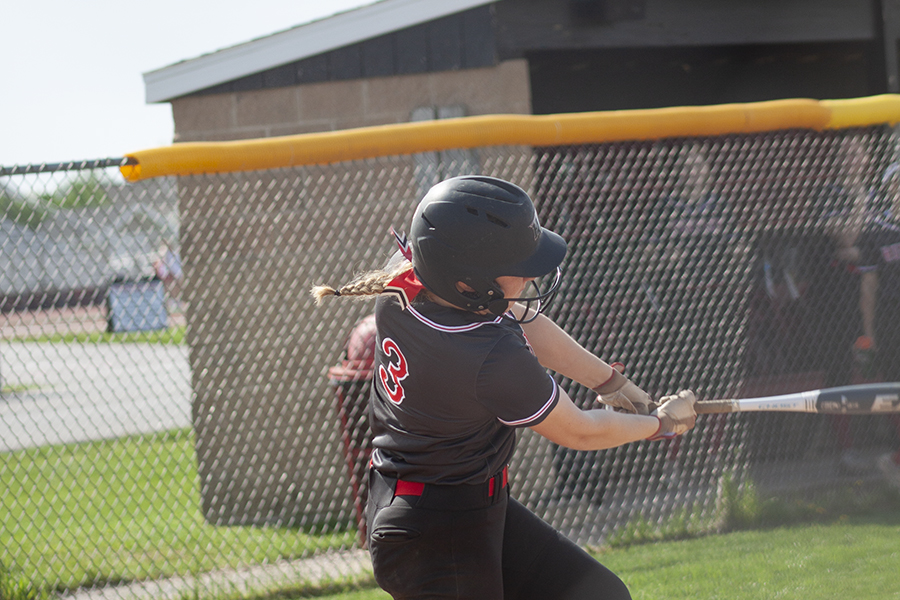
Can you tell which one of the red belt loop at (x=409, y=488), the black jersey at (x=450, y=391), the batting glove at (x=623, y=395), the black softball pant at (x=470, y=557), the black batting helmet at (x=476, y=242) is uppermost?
the black batting helmet at (x=476, y=242)

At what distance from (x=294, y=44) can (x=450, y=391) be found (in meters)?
4.19

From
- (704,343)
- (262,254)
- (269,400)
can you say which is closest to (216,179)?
(262,254)

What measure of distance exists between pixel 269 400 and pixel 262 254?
100 centimetres

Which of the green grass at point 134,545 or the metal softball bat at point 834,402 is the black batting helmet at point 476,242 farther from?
the green grass at point 134,545

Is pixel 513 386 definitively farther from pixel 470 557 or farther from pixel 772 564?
pixel 772 564

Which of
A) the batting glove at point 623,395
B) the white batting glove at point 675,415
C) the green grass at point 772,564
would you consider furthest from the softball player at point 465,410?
the green grass at point 772,564

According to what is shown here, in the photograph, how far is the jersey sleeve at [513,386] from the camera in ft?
7.00

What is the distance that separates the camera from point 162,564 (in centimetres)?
460

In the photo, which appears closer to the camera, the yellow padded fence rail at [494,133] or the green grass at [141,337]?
the yellow padded fence rail at [494,133]

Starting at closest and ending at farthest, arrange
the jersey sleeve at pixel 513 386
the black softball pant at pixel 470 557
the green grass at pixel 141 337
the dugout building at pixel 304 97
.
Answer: the jersey sleeve at pixel 513 386 → the black softball pant at pixel 470 557 → the green grass at pixel 141 337 → the dugout building at pixel 304 97

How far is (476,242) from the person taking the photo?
7.09ft

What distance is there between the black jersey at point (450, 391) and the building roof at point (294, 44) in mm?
3794

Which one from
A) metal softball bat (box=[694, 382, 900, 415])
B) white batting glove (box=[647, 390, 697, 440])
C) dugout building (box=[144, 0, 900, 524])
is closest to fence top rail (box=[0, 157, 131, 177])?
dugout building (box=[144, 0, 900, 524])

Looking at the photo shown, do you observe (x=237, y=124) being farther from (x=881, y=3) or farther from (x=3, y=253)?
(x=881, y=3)
